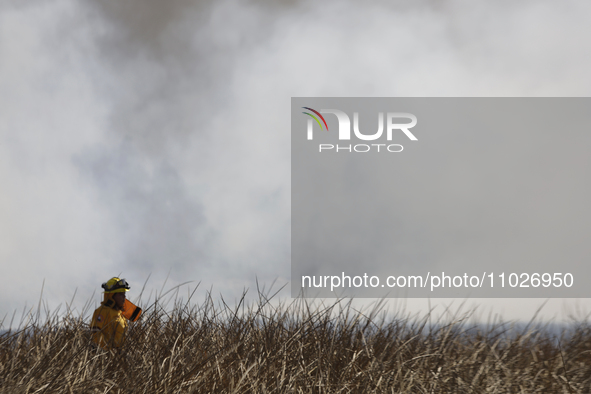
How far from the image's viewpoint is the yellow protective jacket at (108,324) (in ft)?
27.4

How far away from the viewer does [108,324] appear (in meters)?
8.38

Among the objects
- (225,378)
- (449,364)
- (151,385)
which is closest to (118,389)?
(151,385)

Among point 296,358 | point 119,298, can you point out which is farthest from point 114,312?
point 296,358

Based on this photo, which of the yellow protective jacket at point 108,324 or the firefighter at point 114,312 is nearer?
the yellow protective jacket at point 108,324

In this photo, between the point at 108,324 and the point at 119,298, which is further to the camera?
the point at 119,298

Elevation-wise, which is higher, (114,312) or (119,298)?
(119,298)

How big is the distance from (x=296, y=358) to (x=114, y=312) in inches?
139

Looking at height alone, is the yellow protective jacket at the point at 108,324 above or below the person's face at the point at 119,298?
below

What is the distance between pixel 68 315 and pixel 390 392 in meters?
6.58

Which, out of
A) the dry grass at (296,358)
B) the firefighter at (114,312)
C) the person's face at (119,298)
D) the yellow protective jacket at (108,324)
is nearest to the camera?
the dry grass at (296,358)

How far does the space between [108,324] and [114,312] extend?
360 millimetres

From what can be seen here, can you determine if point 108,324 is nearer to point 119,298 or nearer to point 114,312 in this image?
point 114,312

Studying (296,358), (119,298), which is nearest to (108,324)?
(119,298)

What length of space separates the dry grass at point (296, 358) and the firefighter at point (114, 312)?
0.24m
